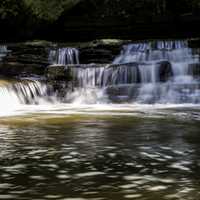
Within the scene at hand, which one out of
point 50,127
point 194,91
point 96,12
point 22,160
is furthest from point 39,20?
point 22,160

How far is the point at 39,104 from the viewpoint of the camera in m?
23.6

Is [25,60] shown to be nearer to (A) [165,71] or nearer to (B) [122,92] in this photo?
(B) [122,92]

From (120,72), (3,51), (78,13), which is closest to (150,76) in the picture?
(120,72)

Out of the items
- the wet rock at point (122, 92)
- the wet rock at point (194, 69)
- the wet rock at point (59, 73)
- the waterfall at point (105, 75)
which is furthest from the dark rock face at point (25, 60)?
the wet rock at point (194, 69)

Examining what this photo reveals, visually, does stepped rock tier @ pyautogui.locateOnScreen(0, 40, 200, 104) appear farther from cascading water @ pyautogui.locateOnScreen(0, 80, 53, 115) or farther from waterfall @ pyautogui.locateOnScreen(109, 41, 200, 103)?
cascading water @ pyautogui.locateOnScreen(0, 80, 53, 115)

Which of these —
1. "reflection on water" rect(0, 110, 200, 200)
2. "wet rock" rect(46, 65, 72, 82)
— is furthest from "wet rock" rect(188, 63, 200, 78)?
"reflection on water" rect(0, 110, 200, 200)

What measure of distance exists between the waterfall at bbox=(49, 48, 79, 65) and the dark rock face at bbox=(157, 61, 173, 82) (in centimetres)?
515

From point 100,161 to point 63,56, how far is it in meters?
20.7

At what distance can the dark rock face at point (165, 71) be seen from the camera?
2555 cm

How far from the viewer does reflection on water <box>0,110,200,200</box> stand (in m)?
6.81

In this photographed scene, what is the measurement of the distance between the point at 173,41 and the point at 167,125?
14.8 m

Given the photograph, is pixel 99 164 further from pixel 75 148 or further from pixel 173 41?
→ pixel 173 41

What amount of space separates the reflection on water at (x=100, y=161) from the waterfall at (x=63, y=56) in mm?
14918

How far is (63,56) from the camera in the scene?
29.1 meters
